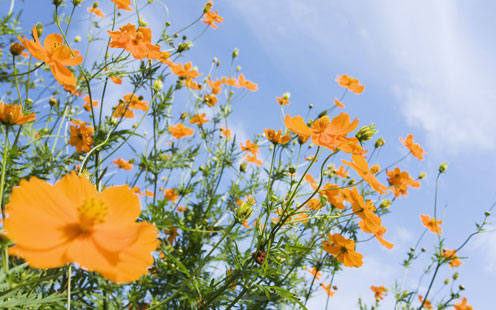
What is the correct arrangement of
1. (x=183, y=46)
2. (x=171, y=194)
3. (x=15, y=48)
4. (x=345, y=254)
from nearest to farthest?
(x=15, y=48)
(x=345, y=254)
(x=183, y=46)
(x=171, y=194)

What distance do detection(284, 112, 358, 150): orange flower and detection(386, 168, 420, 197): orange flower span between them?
81.5 inches

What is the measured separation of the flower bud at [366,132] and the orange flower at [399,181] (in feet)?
6.14

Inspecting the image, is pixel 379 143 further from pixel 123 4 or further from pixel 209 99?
pixel 123 4

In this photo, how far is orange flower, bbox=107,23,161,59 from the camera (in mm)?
1359

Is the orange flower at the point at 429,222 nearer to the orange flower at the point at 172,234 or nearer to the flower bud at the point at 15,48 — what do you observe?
the orange flower at the point at 172,234

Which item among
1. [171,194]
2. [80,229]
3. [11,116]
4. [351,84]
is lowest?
[80,229]

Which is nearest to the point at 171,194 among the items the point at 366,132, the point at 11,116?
the point at 11,116

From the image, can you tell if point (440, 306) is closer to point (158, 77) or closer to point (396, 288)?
point (396, 288)

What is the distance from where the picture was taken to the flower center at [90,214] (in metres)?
0.58

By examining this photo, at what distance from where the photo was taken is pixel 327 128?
1086mm

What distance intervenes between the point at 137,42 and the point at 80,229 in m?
1.00

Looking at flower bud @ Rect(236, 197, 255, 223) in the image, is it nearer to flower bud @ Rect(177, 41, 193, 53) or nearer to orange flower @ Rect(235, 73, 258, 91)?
flower bud @ Rect(177, 41, 193, 53)

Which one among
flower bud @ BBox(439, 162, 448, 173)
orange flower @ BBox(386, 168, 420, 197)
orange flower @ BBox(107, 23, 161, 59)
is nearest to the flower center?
orange flower @ BBox(107, 23, 161, 59)

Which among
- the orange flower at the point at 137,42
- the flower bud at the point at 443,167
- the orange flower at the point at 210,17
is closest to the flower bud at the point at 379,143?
the flower bud at the point at 443,167
